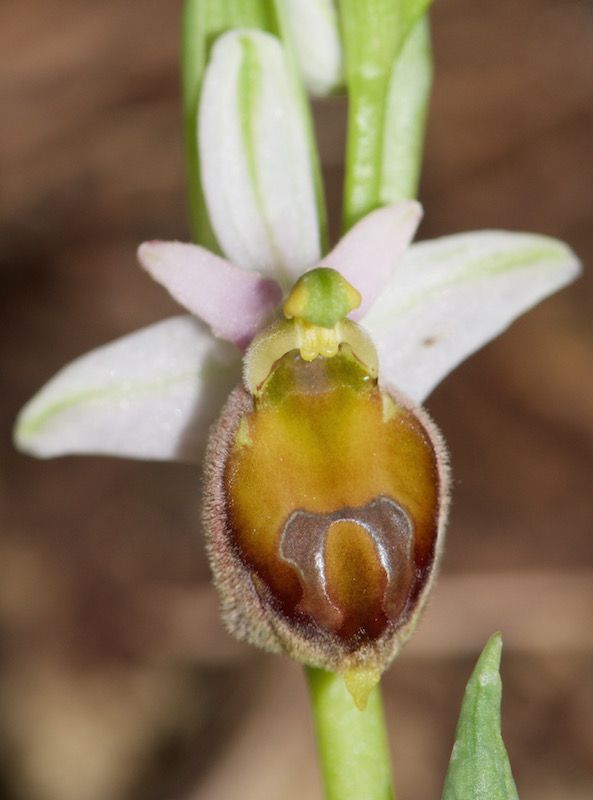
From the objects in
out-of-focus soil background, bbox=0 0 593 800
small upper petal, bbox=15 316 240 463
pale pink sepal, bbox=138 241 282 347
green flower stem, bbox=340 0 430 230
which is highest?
green flower stem, bbox=340 0 430 230

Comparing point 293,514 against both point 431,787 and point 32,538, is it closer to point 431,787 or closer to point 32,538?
point 431,787

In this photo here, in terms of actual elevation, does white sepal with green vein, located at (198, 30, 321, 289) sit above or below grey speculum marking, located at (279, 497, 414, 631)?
above

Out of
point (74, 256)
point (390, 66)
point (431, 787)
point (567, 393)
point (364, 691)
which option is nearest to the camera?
point (364, 691)

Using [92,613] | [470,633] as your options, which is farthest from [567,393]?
[92,613]

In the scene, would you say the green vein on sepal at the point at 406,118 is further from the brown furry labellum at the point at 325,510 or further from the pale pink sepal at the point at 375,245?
the brown furry labellum at the point at 325,510

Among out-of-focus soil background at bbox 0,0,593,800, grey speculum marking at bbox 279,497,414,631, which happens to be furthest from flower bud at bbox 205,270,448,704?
out-of-focus soil background at bbox 0,0,593,800

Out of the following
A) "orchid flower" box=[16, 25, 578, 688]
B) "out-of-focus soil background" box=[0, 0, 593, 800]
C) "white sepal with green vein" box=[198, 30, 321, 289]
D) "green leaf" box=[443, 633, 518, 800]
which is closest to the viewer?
"green leaf" box=[443, 633, 518, 800]

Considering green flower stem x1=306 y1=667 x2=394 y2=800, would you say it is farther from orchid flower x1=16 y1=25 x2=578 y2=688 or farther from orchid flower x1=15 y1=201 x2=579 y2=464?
orchid flower x1=15 y1=201 x2=579 y2=464
